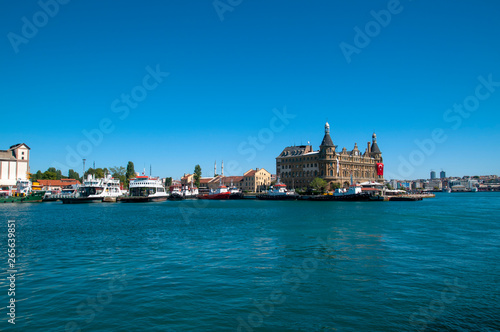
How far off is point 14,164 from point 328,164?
3683 inches

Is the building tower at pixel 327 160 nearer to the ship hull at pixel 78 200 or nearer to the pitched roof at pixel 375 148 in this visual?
the pitched roof at pixel 375 148

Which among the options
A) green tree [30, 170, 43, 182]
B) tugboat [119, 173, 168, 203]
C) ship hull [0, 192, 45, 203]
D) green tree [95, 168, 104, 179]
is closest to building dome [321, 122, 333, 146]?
tugboat [119, 173, 168, 203]

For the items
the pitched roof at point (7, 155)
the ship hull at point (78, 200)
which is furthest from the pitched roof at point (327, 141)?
the pitched roof at point (7, 155)

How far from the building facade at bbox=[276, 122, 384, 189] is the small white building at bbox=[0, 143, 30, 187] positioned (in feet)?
286

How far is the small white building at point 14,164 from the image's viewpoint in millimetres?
87688

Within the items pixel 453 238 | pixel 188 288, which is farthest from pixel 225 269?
pixel 453 238

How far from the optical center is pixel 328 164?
12019cm

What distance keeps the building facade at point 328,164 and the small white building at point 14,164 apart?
Answer: 286 ft

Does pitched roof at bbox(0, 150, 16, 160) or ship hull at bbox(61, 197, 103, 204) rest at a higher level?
pitched roof at bbox(0, 150, 16, 160)

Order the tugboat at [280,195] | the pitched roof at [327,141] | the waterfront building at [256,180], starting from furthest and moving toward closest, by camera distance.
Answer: the waterfront building at [256,180]
the pitched roof at [327,141]
the tugboat at [280,195]

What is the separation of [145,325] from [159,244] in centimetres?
1290

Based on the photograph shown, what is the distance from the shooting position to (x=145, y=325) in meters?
9.51

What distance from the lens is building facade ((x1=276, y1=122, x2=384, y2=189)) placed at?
12094cm

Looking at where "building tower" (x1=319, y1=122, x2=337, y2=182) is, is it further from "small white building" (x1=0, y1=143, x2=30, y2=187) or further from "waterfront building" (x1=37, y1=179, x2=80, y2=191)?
"small white building" (x1=0, y1=143, x2=30, y2=187)
